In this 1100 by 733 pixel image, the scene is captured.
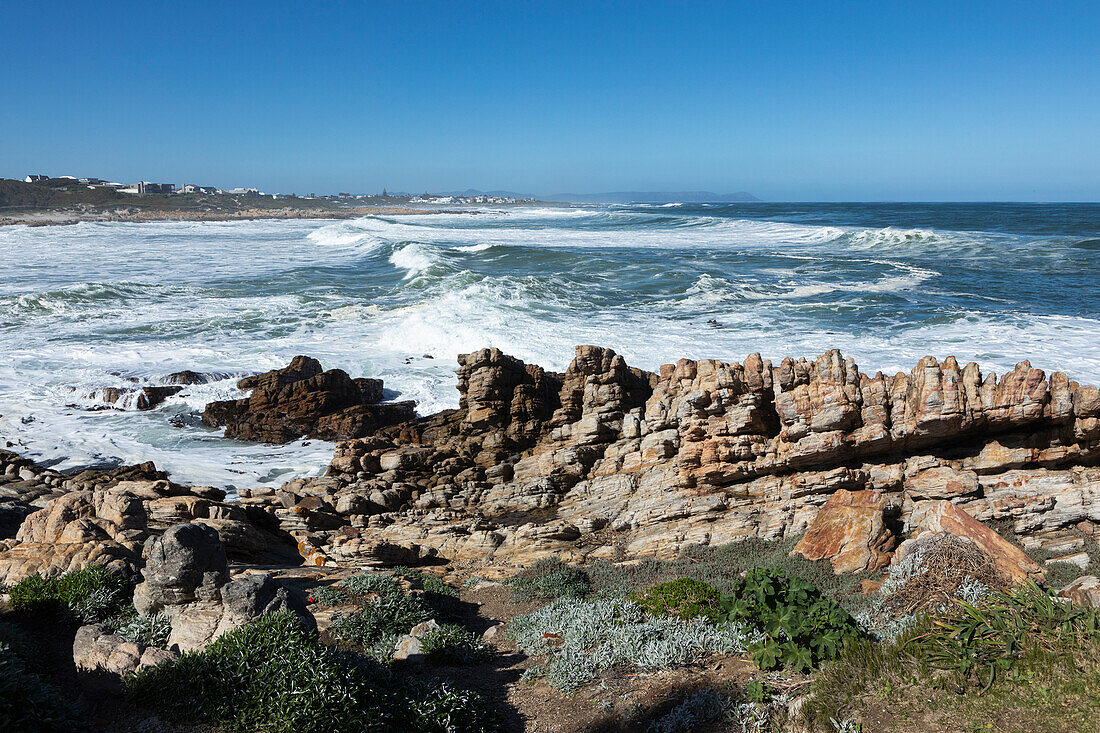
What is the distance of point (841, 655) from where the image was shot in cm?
580

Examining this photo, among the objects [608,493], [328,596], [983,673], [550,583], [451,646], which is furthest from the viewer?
[608,493]

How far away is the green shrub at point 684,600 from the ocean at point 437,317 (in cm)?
882

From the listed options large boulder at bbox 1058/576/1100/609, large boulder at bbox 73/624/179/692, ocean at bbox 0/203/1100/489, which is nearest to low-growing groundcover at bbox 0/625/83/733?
large boulder at bbox 73/624/179/692

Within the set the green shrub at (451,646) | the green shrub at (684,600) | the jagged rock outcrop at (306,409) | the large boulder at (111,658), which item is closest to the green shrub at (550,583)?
the green shrub at (684,600)

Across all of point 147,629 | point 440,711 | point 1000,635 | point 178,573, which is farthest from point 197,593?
point 1000,635

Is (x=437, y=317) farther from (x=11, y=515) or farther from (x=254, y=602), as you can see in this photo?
(x=254, y=602)

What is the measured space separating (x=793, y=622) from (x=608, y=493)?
578 centimetres

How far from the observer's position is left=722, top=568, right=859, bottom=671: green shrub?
590cm

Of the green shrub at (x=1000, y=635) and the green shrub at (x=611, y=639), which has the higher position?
the green shrub at (x=1000, y=635)

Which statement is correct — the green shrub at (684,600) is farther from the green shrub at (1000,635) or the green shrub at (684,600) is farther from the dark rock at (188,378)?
the dark rock at (188,378)

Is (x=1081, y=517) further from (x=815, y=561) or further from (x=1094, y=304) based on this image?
(x=1094, y=304)

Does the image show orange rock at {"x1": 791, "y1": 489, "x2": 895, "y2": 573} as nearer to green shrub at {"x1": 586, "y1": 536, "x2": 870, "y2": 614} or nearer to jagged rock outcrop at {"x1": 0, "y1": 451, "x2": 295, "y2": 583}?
green shrub at {"x1": 586, "y1": 536, "x2": 870, "y2": 614}

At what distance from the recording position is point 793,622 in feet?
20.0

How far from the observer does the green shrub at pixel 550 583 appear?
8773 millimetres
